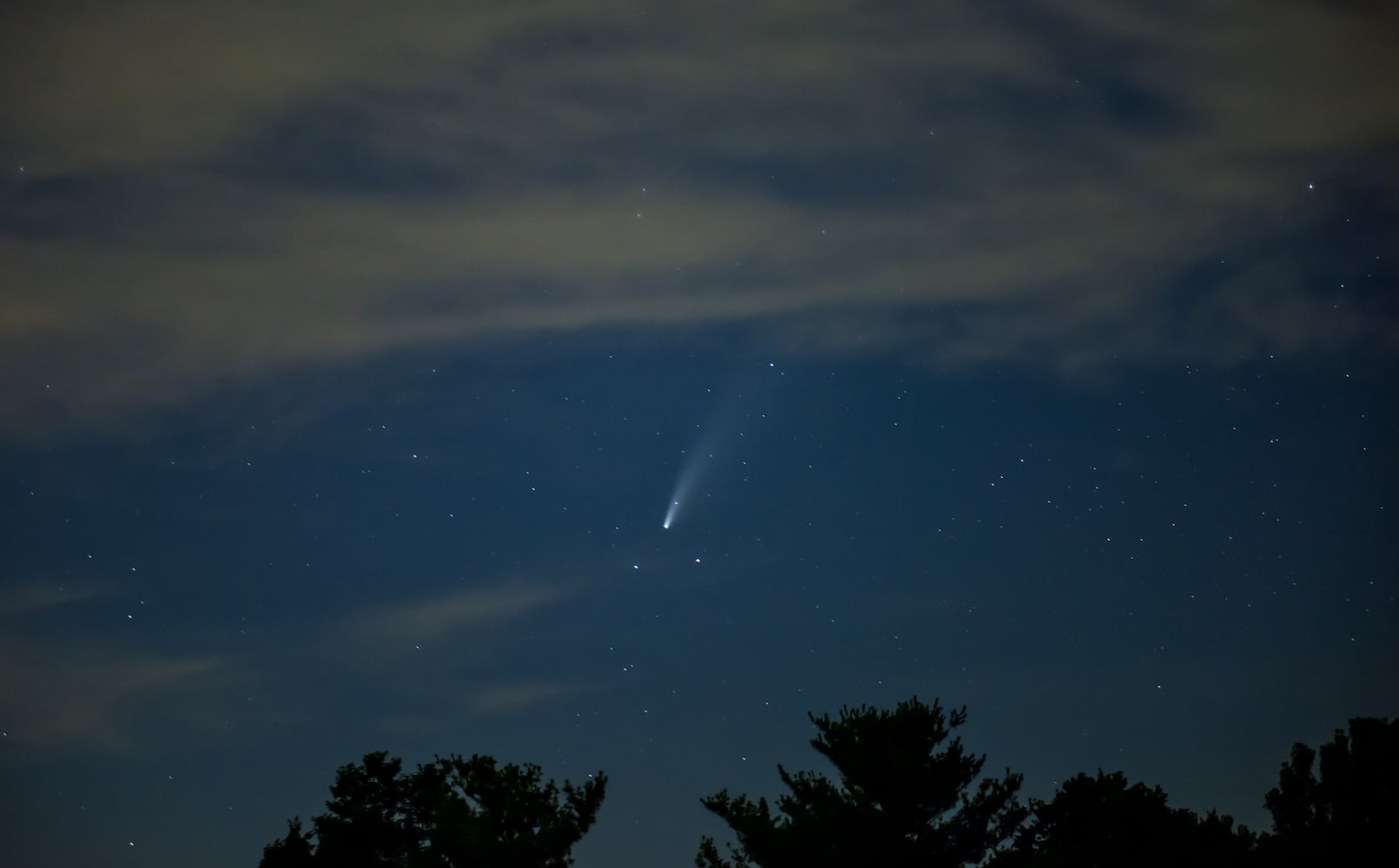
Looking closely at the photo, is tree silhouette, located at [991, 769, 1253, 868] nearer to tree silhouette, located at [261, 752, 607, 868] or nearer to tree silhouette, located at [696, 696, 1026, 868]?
tree silhouette, located at [696, 696, 1026, 868]

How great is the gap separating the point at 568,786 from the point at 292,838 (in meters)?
13.8

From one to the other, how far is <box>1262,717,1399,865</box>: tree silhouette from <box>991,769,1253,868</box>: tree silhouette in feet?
5.21

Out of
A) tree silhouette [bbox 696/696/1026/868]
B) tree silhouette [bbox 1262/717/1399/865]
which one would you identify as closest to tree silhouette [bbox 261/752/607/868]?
tree silhouette [bbox 696/696/1026/868]

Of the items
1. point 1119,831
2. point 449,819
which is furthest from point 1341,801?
point 449,819

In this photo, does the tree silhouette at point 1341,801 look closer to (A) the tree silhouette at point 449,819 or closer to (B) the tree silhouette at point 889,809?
(B) the tree silhouette at point 889,809

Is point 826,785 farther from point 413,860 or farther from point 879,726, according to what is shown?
point 413,860

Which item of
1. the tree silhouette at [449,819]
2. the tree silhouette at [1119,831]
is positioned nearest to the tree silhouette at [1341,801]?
the tree silhouette at [1119,831]

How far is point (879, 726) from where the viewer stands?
102 feet

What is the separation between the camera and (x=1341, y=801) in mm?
34188

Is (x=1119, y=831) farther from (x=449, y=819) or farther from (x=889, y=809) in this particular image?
(x=449, y=819)

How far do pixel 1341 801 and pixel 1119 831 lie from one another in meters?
6.97

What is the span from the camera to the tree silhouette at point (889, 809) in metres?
29.0

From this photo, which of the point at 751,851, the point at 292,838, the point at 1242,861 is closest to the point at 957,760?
the point at 751,851

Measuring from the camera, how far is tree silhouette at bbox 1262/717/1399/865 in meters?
32.6
